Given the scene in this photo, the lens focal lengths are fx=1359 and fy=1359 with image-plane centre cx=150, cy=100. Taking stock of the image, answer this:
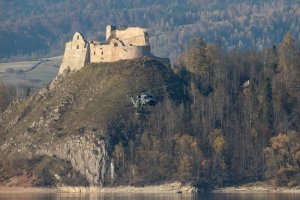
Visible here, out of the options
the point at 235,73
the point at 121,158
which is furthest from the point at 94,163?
the point at 235,73

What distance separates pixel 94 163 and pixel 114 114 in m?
9.05

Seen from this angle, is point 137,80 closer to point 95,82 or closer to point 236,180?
point 95,82

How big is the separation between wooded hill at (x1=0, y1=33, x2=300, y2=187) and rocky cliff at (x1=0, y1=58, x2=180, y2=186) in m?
0.19

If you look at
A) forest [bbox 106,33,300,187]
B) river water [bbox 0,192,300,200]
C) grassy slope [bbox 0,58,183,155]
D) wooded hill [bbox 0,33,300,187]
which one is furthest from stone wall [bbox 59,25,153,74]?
river water [bbox 0,192,300,200]

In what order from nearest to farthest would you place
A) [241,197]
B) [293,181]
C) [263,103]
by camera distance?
[241,197], [293,181], [263,103]

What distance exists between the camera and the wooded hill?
179 m

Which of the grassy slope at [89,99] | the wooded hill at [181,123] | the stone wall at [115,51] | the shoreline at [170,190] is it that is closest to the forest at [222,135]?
the wooded hill at [181,123]

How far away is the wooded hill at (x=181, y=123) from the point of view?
587 feet

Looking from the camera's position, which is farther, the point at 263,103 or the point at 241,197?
the point at 263,103

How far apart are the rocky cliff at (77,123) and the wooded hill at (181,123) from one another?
0.19m

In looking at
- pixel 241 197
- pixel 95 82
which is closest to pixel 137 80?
pixel 95 82

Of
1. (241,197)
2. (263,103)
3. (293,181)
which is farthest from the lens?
(263,103)

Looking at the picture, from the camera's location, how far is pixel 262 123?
615 ft

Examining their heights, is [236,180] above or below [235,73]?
below
